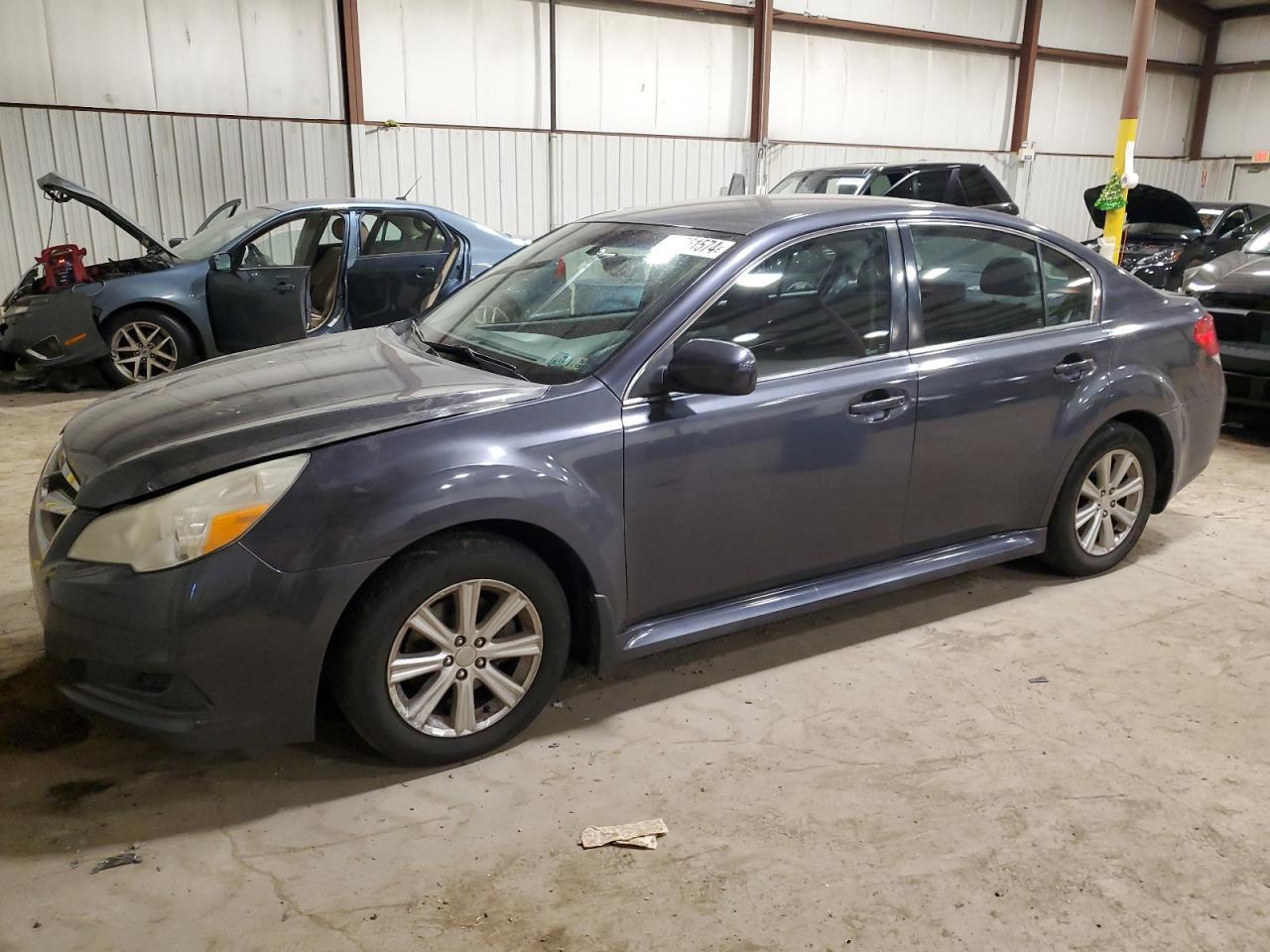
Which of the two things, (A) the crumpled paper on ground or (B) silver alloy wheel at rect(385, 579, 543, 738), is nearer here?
(A) the crumpled paper on ground

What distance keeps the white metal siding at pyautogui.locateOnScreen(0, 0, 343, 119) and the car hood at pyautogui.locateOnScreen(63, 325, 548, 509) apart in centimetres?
810

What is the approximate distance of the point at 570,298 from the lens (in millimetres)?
3383

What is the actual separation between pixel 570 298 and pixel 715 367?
821mm

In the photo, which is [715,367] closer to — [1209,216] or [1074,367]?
[1074,367]

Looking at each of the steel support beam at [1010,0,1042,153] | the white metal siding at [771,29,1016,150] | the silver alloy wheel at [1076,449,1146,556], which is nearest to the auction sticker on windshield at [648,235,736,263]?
the silver alloy wheel at [1076,449,1146,556]

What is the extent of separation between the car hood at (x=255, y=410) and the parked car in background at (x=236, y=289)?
387cm

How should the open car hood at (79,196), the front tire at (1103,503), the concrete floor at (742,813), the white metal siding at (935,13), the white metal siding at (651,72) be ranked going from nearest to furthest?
the concrete floor at (742,813), the front tire at (1103,503), the open car hood at (79,196), the white metal siding at (651,72), the white metal siding at (935,13)

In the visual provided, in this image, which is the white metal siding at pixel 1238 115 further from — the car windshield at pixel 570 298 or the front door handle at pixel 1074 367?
the car windshield at pixel 570 298

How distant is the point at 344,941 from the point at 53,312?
255 inches

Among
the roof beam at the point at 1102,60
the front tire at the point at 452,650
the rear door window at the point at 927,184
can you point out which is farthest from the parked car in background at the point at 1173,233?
the front tire at the point at 452,650

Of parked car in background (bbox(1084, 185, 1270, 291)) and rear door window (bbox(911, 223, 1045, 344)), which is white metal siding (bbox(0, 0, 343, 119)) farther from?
rear door window (bbox(911, 223, 1045, 344))

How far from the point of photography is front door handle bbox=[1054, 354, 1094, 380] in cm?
369

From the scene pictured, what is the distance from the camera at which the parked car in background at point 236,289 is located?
7105 mm

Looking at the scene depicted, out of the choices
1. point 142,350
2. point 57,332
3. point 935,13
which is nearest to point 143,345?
point 142,350
